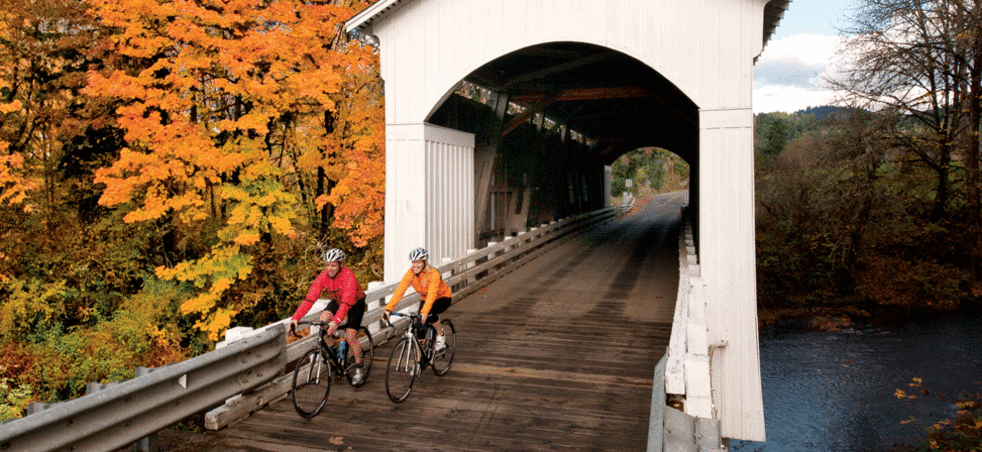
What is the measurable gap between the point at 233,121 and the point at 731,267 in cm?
1219

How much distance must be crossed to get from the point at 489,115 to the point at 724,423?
7817 mm

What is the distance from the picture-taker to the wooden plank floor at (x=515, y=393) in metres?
5.45

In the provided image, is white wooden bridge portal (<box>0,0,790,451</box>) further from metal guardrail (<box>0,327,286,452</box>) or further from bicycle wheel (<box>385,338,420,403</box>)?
bicycle wheel (<box>385,338,420,403</box>)

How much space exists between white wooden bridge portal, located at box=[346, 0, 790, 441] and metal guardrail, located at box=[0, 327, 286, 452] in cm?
585

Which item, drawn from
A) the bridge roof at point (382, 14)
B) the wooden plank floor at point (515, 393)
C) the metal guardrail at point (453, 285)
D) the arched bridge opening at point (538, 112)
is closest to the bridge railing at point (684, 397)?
the wooden plank floor at point (515, 393)

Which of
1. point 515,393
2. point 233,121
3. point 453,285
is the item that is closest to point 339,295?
point 515,393

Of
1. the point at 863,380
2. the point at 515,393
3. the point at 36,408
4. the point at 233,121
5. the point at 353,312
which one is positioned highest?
the point at 233,121

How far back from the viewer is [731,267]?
971cm

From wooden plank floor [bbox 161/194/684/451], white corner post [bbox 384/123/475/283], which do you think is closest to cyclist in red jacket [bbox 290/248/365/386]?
wooden plank floor [bbox 161/194/684/451]

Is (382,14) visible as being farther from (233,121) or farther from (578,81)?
(578,81)

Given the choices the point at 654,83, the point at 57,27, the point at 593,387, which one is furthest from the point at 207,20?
the point at 593,387

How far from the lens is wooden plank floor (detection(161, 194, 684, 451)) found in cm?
545

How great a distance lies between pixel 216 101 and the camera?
60.2 feet

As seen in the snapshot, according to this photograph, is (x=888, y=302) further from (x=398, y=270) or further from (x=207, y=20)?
(x=207, y=20)
